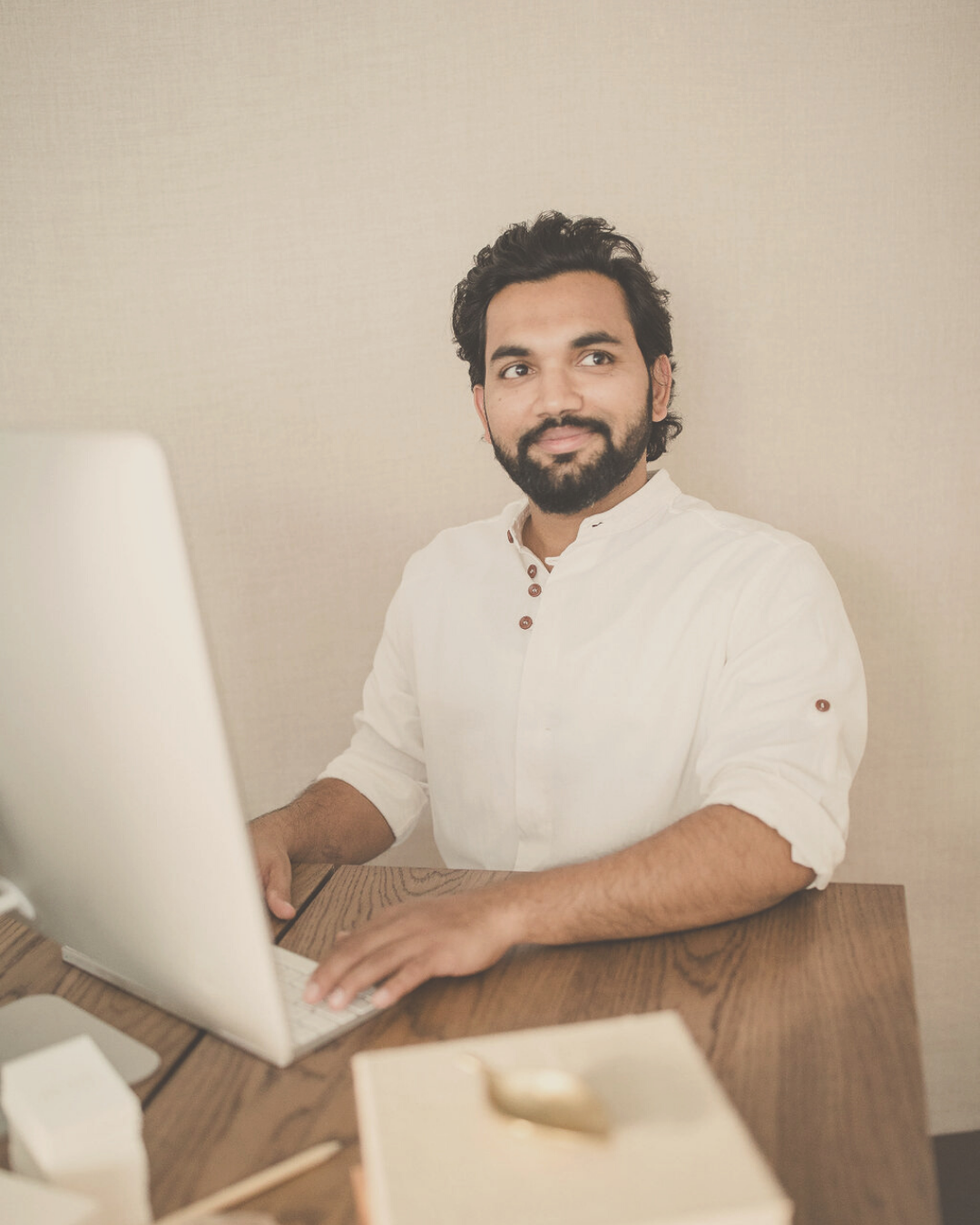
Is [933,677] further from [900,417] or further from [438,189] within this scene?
[438,189]

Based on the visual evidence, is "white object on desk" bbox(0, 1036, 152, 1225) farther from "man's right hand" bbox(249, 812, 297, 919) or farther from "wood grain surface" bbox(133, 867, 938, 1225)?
"man's right hand" bbox(249, 812, 297, 919)

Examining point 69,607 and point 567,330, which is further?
point 567,330

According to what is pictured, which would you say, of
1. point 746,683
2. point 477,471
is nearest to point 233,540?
point 477,471

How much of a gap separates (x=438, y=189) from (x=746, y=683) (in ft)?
3.67

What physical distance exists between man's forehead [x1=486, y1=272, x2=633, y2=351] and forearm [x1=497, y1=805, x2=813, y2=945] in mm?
877

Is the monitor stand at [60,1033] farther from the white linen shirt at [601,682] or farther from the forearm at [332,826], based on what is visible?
the white linen shirt at [601,682]

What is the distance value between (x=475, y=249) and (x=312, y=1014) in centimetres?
144

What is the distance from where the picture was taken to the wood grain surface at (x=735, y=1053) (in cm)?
66

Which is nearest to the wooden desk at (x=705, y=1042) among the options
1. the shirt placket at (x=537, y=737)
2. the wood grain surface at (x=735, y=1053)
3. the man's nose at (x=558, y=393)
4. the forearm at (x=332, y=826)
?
the wood grain surface at (x=735, y=1053)

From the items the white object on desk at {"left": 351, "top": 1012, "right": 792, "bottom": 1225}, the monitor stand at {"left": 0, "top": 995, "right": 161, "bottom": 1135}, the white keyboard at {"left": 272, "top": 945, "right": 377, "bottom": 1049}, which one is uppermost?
the white object on desk at {"left": 351, "top": 1012, "right": 792, "bottom": 1225}

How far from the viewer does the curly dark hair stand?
1.68m

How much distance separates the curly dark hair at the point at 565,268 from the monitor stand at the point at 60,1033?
1248 mm

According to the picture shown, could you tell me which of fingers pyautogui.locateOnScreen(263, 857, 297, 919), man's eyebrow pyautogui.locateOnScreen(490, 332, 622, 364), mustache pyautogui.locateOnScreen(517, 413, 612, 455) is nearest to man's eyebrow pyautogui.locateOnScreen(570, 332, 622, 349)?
man's eyebrow pyautogui.locateOnScreen(490, 332, 622, 364)

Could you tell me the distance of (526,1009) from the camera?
34.5 inches
